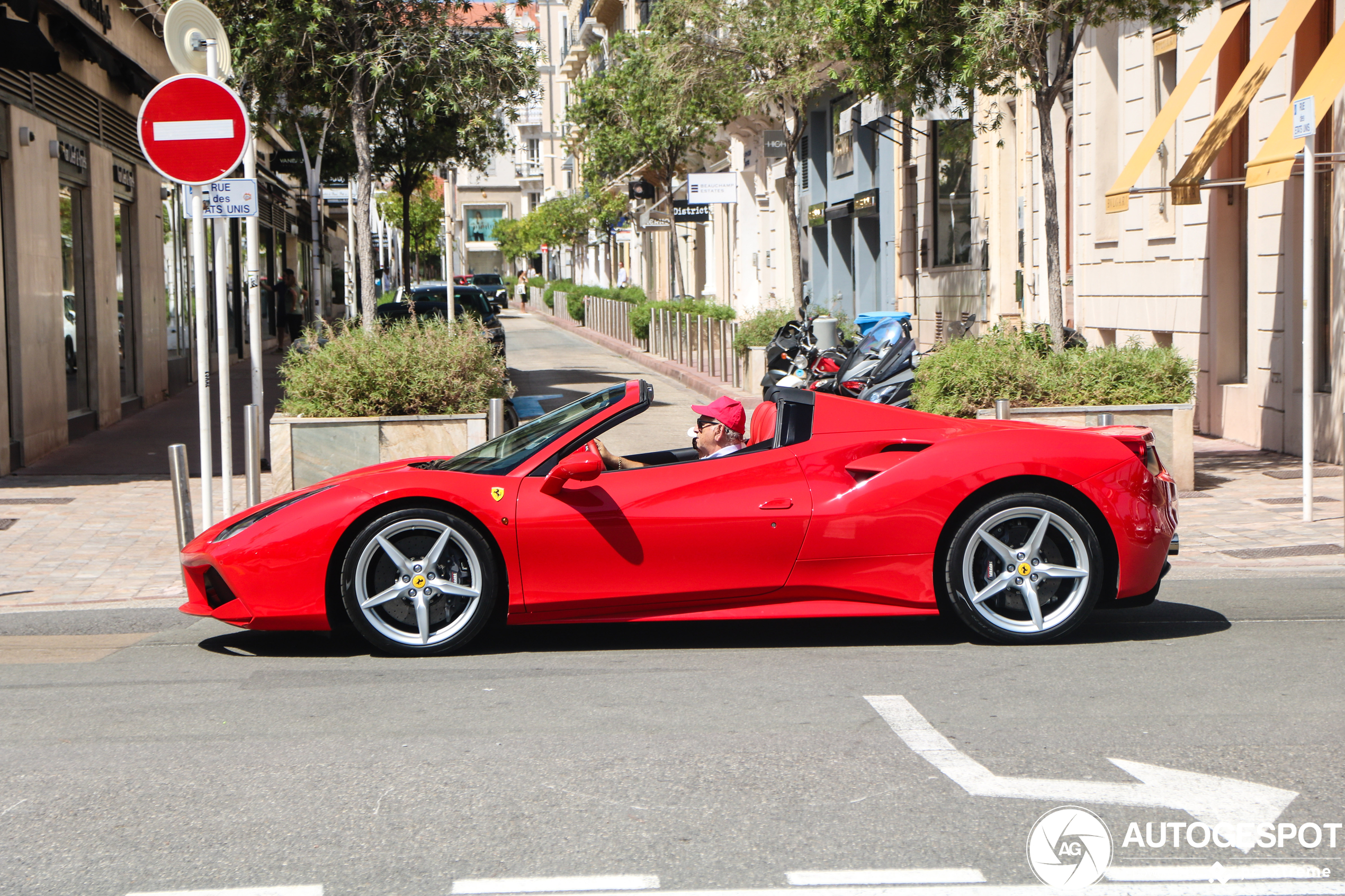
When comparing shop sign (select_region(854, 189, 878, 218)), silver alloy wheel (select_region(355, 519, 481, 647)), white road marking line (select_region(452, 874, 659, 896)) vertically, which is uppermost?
shop sign (select_region(854, 189, 878, 218))

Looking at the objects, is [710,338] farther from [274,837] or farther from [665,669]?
[274,837]

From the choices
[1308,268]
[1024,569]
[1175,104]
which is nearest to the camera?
[1024,569]

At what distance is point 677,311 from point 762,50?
6.13 meters

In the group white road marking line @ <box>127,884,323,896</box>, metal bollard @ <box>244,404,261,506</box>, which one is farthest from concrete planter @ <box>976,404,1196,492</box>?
white road marking line @ <box>127,884,323,896</box>

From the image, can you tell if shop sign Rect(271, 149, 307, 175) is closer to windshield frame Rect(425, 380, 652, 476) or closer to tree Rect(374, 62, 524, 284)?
tree Rect(374, 62, 524, 284)

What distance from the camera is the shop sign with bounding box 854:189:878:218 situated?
27.7 meters

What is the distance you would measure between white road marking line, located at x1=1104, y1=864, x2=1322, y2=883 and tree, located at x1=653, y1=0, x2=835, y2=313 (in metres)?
19.2

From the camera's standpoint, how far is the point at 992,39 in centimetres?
1207

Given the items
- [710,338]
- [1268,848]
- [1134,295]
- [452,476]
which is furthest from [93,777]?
[710,338]

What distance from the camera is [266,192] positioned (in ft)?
119

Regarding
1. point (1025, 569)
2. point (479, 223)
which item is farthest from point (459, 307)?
point (479, 223)

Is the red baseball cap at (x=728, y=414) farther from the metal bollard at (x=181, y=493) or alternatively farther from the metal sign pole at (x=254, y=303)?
the metal sign pole at (x=254, y=303)

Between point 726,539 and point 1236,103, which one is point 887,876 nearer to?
point 726,539

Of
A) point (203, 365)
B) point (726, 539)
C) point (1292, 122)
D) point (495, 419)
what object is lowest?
point (726, 539)
